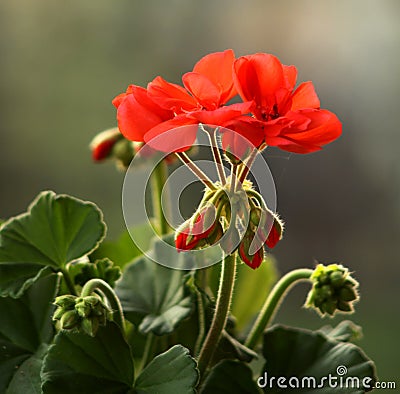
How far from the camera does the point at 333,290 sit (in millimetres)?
Result: 506

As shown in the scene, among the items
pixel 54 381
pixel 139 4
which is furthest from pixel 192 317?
pixel 139 4

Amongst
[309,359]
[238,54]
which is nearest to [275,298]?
[309,359]

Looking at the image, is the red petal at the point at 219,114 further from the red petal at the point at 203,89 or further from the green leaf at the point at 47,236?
the green leaf at the point at 47,236

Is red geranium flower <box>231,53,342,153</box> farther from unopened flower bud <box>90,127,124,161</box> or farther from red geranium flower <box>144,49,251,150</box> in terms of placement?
unopened flower bud <box>90,127,124,161</box>

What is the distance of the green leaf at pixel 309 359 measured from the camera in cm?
51

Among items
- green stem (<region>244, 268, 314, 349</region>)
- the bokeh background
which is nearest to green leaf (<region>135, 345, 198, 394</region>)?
green stem (<region>244, 268, 314, 349</region>)

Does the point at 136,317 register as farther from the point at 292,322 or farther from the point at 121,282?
the point at 292,322

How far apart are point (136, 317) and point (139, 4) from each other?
1.41 meters

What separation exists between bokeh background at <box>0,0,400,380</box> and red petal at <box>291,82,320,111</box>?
1.36 meters

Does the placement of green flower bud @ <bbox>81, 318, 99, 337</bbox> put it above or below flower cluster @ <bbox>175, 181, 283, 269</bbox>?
below

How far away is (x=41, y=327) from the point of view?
561 millimetres

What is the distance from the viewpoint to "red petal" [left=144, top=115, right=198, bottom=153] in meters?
0.41

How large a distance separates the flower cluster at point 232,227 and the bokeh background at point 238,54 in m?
1.39

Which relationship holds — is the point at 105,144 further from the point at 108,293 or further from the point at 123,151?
the point at 108,293
